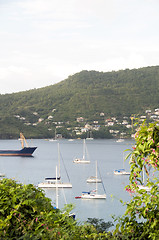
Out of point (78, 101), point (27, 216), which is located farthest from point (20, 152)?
point (27, 216)

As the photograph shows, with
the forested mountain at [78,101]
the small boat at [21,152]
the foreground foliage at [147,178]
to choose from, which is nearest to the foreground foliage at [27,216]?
the foreground foliage at [147,178]

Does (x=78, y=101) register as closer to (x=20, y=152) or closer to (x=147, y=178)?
(x=20, y=152)

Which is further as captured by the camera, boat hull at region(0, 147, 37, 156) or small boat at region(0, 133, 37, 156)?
boat hull at region(0, 147, 37, 156)

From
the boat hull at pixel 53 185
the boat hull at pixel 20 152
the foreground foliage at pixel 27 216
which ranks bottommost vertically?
the boat hull at pixel 53 185

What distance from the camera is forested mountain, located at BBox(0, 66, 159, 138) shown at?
105000mm

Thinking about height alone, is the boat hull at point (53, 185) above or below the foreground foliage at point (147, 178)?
below

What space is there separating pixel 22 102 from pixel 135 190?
116m

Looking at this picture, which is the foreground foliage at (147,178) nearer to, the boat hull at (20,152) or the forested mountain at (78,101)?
the boat hull at (20,152)

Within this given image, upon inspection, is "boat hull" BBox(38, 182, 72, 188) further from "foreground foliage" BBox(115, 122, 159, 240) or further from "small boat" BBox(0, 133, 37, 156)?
"foreground foliage" BBox(115, 122, 159, 240)

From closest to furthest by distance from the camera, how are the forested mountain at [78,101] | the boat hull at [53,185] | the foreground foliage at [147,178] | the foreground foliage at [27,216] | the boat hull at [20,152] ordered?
1. the foreground foliage at [27,216]
2. the foreground foliage at [147,178]
3. the boat hull at [53,185]
4. the boat hull at [20,152]
5. the forested mountain at [78,101]

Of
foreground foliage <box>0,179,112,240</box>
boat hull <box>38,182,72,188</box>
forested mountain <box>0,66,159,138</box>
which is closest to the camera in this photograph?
foreground foliage <box>0,179,112,240</box>

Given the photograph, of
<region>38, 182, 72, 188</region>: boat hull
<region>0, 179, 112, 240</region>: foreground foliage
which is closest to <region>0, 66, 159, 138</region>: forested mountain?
<region>38, 182, 72, 188</region>: boat hull

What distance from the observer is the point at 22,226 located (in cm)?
214

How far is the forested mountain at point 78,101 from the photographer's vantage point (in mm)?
105000
